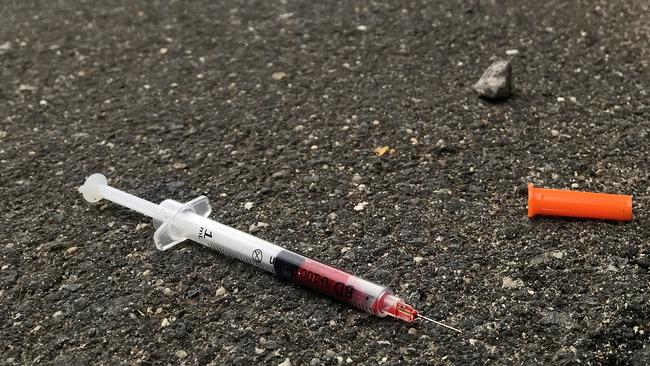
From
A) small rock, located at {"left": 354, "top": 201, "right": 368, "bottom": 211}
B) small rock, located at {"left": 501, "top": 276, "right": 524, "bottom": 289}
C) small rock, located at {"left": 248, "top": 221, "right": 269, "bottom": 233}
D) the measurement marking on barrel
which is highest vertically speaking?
the measurement marking on barrel

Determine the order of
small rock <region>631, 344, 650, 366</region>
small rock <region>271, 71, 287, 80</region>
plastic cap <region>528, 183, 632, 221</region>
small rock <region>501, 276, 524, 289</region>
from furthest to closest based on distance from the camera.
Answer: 1. small rock <region>271, 71, 287, 80</region>
2. plastic cap <region>528, 183, 632, 221</region>
3. small rock <region>501, 276, 524, 289</region>
4. small rock <region>631, 344, 650, 366</region>

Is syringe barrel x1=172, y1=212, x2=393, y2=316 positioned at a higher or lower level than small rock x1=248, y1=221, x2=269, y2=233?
higher

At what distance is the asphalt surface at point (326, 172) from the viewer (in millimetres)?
1062

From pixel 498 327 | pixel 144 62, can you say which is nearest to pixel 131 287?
pixel 498 327

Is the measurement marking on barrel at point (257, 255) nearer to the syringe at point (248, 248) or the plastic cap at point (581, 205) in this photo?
the syringe at point (248, 248)

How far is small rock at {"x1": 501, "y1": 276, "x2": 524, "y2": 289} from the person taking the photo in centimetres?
112

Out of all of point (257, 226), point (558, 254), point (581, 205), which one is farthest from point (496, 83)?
point (257, 226)

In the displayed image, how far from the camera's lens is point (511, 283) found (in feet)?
3.69

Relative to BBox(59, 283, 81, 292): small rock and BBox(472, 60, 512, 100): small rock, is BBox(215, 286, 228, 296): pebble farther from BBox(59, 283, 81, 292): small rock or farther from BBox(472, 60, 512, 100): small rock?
BBox(472, 60, 512, 100): small rock

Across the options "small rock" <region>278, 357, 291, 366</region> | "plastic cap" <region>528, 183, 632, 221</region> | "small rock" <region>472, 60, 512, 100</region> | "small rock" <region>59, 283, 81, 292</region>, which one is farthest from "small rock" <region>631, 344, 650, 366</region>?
Result: "small rock" <region>59, 283, 81, 292</region>

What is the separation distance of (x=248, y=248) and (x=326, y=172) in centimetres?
31

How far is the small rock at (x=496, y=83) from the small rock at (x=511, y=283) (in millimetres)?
599

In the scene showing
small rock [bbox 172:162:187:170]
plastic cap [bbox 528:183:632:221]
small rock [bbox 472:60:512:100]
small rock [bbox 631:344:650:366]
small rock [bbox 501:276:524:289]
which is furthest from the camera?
small rock [bbox 472:60:512:100]

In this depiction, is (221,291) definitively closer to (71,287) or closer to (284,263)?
(284,263)
